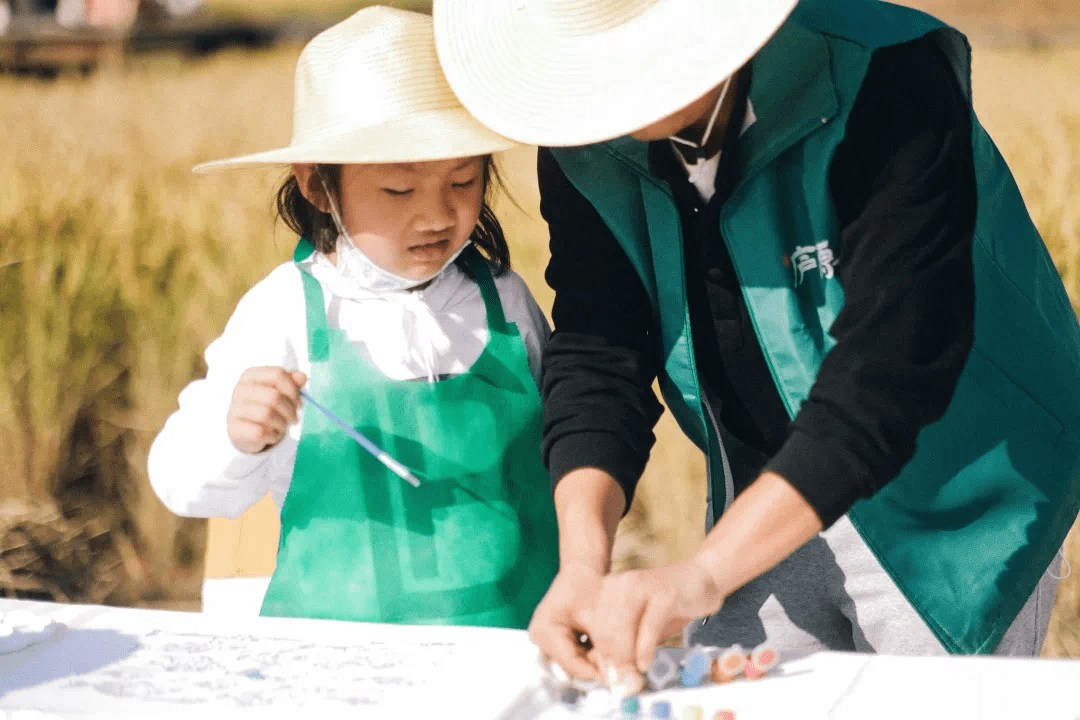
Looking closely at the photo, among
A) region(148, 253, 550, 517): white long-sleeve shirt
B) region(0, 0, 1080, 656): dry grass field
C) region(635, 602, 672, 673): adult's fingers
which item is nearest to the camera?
region(635, 602, 672, 673): adult's fingers

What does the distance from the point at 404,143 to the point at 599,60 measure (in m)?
0.33

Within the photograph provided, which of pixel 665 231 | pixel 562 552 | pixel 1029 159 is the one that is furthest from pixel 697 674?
pixel 1029 159

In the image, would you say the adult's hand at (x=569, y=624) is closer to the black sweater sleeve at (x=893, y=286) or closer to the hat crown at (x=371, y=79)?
the black sweater sleeve at (x=893, y=286)

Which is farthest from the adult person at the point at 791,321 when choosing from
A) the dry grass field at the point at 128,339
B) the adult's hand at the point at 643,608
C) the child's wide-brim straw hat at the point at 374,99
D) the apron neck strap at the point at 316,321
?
the dry grass field at the point at 128,339

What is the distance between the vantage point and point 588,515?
4.08 feet

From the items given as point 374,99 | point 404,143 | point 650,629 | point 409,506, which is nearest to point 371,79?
point 374,99

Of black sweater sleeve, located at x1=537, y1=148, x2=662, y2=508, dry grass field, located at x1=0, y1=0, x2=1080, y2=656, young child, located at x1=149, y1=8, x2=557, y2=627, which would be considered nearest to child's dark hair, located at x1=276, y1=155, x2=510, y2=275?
young child, located at x1=149, y1=8, x2=557, y2=627

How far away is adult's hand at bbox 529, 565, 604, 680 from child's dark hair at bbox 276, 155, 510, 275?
60cm

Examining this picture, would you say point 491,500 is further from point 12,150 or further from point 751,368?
point 12,150

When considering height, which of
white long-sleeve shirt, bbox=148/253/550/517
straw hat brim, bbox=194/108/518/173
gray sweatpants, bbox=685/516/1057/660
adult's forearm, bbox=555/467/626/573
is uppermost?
straw hat brim, bbox=194/108/518/173

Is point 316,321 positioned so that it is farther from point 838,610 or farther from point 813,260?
point 838,610

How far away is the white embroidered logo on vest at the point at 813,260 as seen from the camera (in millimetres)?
1245

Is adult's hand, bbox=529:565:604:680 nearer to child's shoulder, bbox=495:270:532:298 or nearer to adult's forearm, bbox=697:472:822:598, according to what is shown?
adult's forearm, bbox=697:472:822:598

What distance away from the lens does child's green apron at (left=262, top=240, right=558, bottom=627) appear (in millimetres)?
1487
